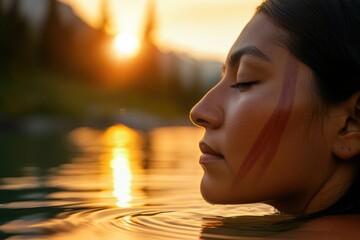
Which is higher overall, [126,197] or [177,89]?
[177,89]

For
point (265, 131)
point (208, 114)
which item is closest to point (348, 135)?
point (265, 131)

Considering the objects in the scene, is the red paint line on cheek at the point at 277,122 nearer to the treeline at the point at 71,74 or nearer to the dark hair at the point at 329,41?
the dark hair at the point at 329,41

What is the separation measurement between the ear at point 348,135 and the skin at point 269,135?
0.02m

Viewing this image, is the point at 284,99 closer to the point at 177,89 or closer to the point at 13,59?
the point at 13,59

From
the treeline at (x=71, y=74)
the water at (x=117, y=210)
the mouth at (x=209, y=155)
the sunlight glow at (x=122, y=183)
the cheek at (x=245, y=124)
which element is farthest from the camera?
the treeline at (x=71, y=74)

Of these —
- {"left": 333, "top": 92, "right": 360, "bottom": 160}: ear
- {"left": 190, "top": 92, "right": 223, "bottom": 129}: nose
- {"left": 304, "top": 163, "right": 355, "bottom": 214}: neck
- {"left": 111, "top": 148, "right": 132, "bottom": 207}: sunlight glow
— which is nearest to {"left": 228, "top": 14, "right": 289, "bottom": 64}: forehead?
{"left": 190, "top": 92, "right": 223, "bottom": 129}: nose

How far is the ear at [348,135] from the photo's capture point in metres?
2.97

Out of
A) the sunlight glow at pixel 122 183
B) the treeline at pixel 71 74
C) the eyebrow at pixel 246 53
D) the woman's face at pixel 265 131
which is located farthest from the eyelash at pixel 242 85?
the treeline at pixel 71 74

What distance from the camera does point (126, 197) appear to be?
4.46 meters

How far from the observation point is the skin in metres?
2.96

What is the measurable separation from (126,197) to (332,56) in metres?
1.98

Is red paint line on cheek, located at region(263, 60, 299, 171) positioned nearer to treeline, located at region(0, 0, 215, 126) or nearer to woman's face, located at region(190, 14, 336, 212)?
woman's face, located at region(190, 14, 336, 212)

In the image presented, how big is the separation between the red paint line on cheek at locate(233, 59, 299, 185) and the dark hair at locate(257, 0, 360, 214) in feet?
0.29

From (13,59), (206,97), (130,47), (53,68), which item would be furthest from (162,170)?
(130,47)
